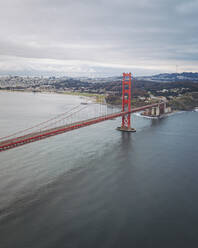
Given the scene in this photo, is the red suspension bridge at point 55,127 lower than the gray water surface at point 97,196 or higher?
higher

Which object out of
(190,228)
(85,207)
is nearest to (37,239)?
(85,207)

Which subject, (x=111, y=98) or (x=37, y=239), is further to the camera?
(x=111, y=98)

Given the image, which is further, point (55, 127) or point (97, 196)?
point (55, 127)

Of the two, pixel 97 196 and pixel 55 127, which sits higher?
pixel 55 127

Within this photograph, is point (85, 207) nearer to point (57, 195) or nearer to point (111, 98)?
point (57, 195)

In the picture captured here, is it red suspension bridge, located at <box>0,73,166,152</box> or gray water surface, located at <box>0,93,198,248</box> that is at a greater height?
red suspension bridge, located at <box>0,73,166,152</box>

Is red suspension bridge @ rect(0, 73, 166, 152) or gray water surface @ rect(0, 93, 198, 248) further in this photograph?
red suspension bridge @ rect(0, 73, 166, 152)

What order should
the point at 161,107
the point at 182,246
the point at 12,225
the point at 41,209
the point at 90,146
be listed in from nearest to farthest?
1. the point at 182,246
2. the point at 12,225
3. the point at 41,209
4. the point at 90,146
5. the point at 161,107

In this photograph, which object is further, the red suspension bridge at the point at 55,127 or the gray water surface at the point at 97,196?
the red suspension bridge at the point at 55,127
